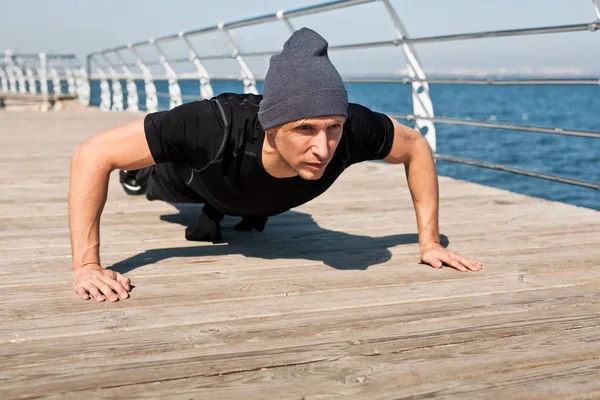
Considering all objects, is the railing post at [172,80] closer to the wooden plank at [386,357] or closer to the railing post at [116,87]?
the railing post at [116,87]

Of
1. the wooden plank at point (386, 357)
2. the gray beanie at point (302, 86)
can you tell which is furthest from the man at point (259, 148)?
the wooden plank at point (386, 357)

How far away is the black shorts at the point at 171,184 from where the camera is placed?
275 cm

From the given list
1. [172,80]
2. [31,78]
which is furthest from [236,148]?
[31,78]

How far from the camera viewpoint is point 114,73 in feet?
39.5

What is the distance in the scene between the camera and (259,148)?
2365 mm

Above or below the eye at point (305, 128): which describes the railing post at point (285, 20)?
above

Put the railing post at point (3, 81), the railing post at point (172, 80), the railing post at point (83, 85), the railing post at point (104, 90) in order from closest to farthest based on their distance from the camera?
1. the railing post at point (172, 80)
2. the railing post at point (104, 90)
3. the railing post at point (83, 85)
4. the railing post at point (3, 81)

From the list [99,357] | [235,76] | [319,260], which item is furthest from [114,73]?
[99,357]

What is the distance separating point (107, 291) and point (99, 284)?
0.15 ft

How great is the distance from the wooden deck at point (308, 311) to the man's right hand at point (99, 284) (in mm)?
44

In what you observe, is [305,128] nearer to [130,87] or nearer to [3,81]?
[130,87]

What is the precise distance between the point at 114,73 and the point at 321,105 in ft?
34.5

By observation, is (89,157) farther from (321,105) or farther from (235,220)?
(235,220)

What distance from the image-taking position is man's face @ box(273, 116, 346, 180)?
2.14m
